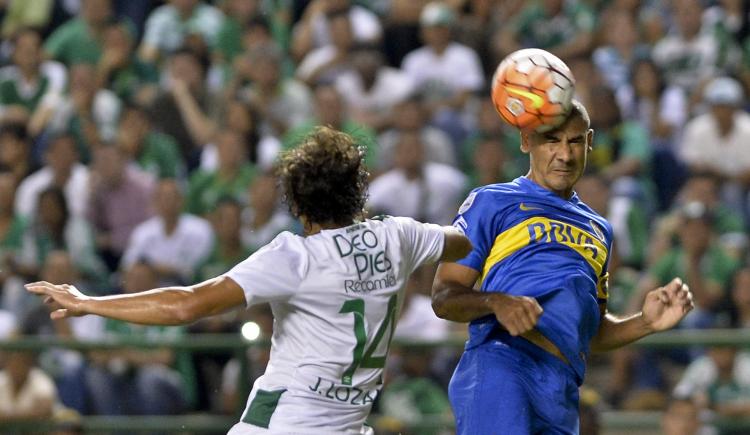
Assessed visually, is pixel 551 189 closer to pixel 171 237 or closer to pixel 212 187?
pixel 171 237

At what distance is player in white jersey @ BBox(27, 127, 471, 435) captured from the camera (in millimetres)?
4609

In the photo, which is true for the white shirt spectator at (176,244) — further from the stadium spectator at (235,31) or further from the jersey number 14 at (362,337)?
the jersey number 14 at (362,337)

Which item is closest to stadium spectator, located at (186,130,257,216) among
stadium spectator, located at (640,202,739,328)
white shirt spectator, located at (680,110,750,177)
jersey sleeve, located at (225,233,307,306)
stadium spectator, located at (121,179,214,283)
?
stadium spectator, located at (121,179,214,283)

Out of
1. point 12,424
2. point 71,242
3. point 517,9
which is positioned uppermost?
point 517,9

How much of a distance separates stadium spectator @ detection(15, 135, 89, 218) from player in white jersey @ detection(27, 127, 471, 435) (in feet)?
23.0

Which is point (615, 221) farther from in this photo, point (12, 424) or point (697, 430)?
point (12, 424)

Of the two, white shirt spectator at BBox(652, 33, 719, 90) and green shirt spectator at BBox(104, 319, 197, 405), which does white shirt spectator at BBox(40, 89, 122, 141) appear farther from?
white shirt spectator at BBox(652, 33, 719, 90)

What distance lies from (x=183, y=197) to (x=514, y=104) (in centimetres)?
665

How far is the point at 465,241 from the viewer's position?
525 centimetres

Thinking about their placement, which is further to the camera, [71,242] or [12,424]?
[71,242]

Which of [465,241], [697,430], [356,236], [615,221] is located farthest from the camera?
[615,221]

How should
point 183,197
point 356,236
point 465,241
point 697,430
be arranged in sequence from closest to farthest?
point 356,236 → point 465,241 → point 697,430 → point 183,197

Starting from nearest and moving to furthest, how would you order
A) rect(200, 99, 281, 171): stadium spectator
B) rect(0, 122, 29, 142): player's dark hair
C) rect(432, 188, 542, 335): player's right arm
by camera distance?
1. rect(432, 188, 542, 335): player's right arm
2. rect(200, 99, 281, 171): stadium spectator
3. rect(0, 122, 29, 142): player's dark hair

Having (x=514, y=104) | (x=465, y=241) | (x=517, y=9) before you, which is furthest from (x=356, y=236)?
(x=517, y=9)
